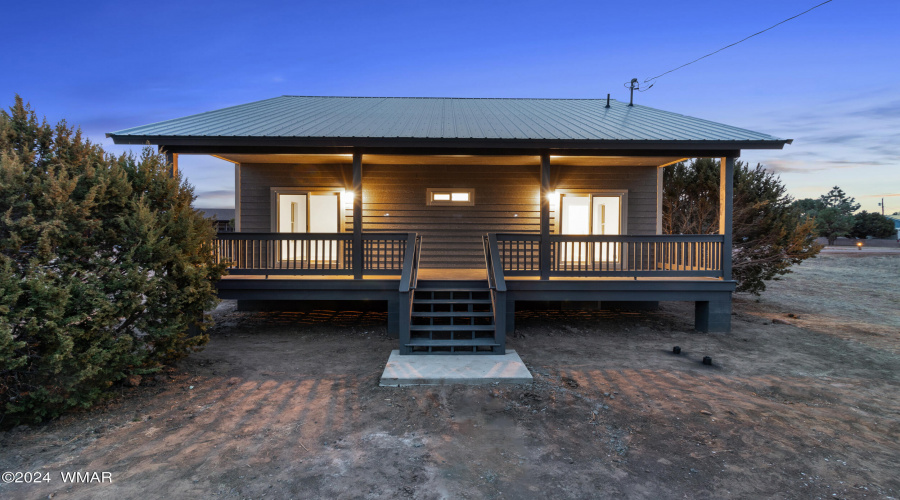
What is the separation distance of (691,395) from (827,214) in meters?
47.8

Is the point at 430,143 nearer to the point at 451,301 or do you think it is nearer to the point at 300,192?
the point at 451,301

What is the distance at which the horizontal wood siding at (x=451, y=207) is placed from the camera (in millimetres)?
9641

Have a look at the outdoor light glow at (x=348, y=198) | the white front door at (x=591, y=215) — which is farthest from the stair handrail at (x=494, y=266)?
the outdoor light glow at (x=348, y=198)

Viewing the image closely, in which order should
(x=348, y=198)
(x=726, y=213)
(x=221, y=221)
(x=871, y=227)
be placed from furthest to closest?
(x=871, y=227)
(x=221, y=221)
(x=348, y=198)
(x=726, y=213)

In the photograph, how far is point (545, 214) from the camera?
24.6 feet

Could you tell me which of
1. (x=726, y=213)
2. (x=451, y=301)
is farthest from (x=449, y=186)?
(x=726, y=213)

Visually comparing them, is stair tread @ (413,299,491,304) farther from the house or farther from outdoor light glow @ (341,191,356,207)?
outdoor light glow @ (341,191,356,207)

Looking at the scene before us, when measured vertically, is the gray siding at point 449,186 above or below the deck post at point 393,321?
above

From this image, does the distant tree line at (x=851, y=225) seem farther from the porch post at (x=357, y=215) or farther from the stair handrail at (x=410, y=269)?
the porch post at (x=357, y=215)

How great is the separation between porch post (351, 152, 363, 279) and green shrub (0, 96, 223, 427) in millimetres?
2829

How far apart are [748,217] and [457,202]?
26.4ft

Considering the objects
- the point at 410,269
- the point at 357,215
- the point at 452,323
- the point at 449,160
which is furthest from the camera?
the point at 449,160

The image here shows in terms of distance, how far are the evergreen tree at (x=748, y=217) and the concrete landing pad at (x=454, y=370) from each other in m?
8.65

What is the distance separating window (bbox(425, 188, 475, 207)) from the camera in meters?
9.66
